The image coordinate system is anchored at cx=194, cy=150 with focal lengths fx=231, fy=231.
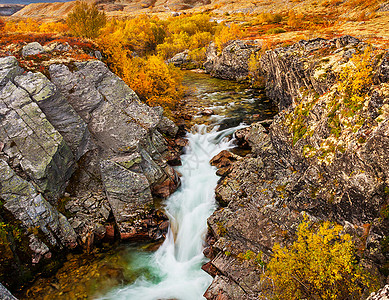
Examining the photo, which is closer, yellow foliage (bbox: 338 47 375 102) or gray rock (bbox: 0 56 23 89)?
yellow foliage (bbox: 338 47 375 102)

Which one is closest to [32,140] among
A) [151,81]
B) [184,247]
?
[184,247]

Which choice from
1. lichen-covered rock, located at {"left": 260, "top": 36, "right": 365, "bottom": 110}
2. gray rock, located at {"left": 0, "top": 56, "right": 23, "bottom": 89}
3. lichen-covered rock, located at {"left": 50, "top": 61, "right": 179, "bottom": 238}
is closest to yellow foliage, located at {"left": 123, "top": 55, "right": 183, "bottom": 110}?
lichen-covered rock, located at {"left": 50, "top": 61, "right": 179, "bottom": 238}

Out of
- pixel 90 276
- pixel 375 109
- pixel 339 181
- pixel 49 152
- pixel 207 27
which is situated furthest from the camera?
pixel 207 27

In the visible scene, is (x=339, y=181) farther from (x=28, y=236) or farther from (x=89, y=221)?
(x=28, y=236)

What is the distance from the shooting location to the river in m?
13.9

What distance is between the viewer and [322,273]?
797 centimetres

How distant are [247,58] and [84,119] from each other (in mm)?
39990

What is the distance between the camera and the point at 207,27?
322 feet

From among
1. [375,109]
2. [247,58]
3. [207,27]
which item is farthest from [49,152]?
[207,27]

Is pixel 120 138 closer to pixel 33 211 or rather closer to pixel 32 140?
pixel 32 140

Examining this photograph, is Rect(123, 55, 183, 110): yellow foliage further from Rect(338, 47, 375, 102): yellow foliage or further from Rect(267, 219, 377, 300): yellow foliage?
Rect(267, 219, 377, 300): yellow foliage

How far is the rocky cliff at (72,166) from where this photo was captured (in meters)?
14.1

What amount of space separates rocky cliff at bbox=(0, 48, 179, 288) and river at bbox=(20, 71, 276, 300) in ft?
3.99

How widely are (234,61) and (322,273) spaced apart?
1969 inches
